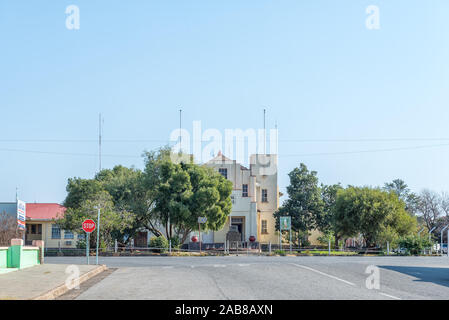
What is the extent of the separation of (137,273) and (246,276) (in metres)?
4.73

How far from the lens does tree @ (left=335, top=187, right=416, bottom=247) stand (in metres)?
50.8

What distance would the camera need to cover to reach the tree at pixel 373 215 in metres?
50.8

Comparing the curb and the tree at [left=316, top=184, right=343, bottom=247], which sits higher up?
the tree at [left=316, top=184, right=343, bottom=247]

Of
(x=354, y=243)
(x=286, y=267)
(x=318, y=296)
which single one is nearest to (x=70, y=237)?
(x=354, y=243)

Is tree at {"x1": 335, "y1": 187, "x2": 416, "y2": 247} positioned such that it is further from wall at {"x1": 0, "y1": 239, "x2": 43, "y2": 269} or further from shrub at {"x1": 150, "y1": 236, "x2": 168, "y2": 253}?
wall at {"x1": 0, "y1": 239, "x2": 43, "y2": 269}

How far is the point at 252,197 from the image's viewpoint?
57.9 metres

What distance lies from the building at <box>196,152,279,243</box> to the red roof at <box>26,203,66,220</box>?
16.2 m

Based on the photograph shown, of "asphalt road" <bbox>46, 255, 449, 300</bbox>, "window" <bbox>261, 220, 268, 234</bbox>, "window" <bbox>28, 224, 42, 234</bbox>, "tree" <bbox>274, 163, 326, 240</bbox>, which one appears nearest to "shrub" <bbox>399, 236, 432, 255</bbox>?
"tree" <bbox>274, 163, 326, 240</bbox>

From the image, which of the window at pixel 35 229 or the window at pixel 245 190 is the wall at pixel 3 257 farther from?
the window at pixel 35 229

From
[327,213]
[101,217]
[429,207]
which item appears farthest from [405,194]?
[101,217]

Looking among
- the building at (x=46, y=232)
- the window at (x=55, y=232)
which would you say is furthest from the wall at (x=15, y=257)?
the window at (x=55, y=232)

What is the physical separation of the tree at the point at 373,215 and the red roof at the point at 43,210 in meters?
27.8

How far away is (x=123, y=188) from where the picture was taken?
51594 millimetres

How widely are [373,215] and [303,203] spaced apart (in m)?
10.7
